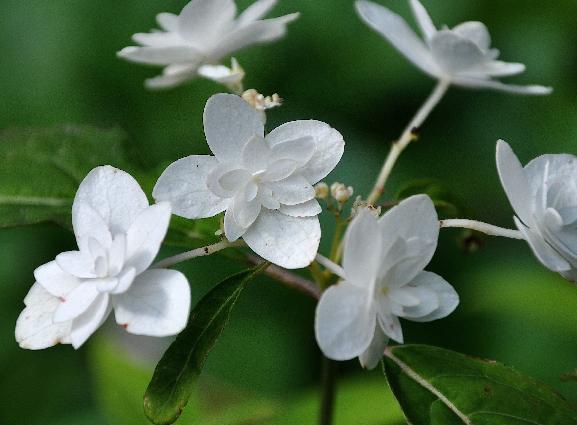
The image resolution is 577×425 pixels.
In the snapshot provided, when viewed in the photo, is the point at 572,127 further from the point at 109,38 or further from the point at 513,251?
the point at 109,38

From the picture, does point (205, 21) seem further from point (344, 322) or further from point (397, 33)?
point (344, 322)

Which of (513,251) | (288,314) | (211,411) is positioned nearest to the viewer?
(211,411)

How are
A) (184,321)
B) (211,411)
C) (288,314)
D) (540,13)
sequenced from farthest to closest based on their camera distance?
(540,13) < (288,314) < (211,411) < (184,321)

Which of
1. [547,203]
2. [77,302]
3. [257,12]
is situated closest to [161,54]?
[257,12]

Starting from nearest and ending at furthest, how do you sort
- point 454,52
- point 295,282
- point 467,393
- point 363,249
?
point 363,249 < point 467,393 < point 295,282 < point 454,52

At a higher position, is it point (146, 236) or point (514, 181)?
point (514, 181)

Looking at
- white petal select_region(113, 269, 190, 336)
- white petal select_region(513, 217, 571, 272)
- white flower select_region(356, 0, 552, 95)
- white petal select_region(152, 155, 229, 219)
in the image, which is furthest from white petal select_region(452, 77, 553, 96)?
white petal select_region(113, 269, 190, 336)

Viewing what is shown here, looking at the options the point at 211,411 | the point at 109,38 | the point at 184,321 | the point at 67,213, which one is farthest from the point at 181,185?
the point at 109,38
